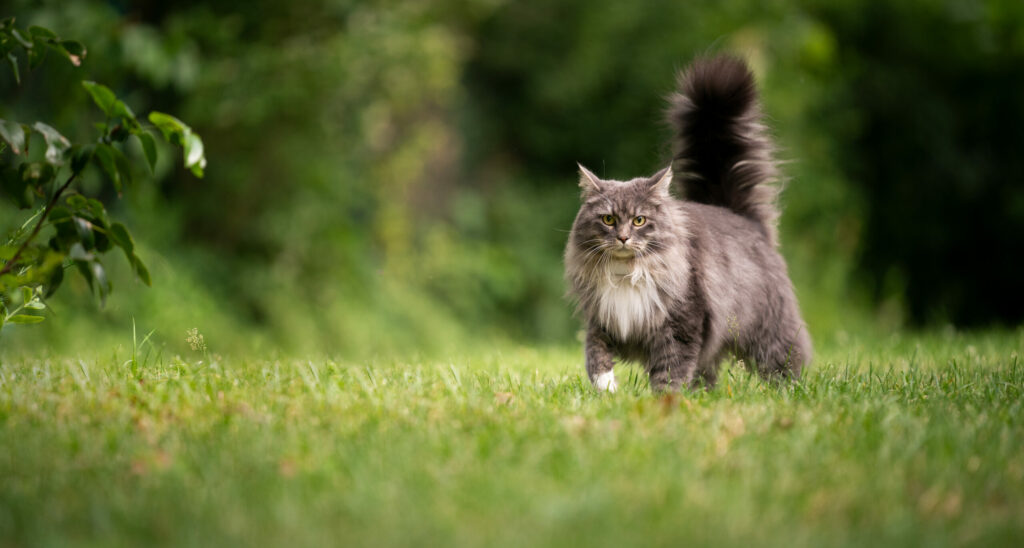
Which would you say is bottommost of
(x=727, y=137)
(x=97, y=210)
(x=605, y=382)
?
(x=605, y=382)

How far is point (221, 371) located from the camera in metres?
4.50

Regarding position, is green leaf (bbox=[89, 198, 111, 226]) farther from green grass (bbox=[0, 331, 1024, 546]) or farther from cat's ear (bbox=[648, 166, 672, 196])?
cat's ear (bbox=[648, 166, 672, 196])

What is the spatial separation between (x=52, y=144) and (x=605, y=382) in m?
2.45

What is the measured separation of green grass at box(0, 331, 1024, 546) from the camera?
2.35 metres

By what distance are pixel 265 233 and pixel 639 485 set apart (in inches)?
282

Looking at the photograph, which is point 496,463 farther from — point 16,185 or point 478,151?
point 478,151

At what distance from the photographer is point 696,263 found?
4.34 m

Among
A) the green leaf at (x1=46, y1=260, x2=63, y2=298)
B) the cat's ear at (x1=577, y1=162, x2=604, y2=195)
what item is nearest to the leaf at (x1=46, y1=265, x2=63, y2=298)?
the green leaf at (x1=46, y1=260, x2=63, y2=298)

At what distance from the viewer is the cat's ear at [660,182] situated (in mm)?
4422

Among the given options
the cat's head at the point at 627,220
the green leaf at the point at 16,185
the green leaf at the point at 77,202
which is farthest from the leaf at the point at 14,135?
the cat's head at the point at 627,220

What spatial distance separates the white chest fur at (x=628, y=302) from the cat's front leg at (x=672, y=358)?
9 cm

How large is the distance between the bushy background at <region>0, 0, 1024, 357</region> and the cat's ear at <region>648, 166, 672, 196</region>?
3.74m

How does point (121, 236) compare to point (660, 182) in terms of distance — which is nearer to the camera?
point (121, 236)

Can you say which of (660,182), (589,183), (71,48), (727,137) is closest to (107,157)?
(71,48)
